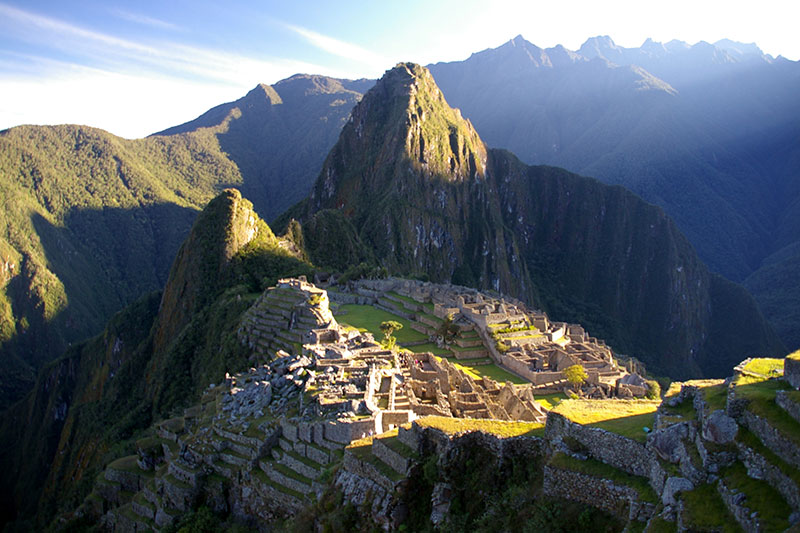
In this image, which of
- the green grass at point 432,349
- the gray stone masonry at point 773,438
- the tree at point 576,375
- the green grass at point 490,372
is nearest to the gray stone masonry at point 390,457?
the gray stone masonry at point 773,438

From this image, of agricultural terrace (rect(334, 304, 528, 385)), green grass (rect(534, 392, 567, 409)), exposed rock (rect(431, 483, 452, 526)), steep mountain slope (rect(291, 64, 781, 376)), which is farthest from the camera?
steep mountain slope (rect(291, 64, 781, 376))

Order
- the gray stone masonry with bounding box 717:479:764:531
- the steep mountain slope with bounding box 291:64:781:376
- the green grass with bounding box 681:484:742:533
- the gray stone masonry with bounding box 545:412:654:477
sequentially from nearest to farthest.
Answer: the gray stone masonry with bounding box 717:479:764:531 < the green grass with bounding box 681:484:742:533 < the gray stone masonry with bounding box 545:412:654:477 < the steep mountain slope with bounding box 291:64:781:376

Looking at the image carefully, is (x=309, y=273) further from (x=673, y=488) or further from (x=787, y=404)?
(x=787, y=404)

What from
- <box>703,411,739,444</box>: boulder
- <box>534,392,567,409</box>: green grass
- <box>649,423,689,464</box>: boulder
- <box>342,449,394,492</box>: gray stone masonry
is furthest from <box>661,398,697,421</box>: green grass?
<box>534,392,567,409</box>: green grass

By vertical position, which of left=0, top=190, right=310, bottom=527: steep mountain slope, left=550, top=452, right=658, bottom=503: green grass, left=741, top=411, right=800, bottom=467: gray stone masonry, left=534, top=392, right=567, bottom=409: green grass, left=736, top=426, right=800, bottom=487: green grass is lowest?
left=0, top=190, right=310, bottom=527: steep mountain slope

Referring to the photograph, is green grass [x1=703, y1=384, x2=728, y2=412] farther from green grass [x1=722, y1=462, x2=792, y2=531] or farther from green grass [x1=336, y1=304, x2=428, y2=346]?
green grass [x1=336, y1=304, x2=428, y2=346]

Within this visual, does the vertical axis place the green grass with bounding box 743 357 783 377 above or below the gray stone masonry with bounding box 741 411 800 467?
below

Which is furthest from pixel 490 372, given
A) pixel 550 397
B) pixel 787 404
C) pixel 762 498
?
pixel 762 498

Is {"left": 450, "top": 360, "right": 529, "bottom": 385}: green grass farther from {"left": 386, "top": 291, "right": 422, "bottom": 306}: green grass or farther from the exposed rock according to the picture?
the exposed rock

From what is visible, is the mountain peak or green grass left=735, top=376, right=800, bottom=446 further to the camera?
the mountain peak

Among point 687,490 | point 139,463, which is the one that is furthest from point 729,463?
point 139,463
